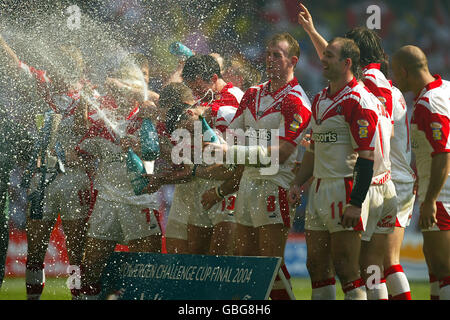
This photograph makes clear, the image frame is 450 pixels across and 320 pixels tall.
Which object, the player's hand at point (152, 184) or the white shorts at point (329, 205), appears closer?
the white shorts at point (329, 205)

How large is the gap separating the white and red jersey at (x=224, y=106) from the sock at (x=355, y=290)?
1.67m

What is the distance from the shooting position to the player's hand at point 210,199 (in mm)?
5418

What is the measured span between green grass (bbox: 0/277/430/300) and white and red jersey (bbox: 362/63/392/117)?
3.23m

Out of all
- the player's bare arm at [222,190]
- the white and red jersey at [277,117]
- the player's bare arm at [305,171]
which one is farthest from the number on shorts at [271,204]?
the player's bare arm at [222,190]

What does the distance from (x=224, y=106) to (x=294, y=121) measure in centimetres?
97

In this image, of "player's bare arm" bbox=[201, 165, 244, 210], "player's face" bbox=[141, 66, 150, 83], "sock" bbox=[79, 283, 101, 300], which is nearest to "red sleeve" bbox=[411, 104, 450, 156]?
"player's bare arm" bbox=[201, 165, 244, 210]

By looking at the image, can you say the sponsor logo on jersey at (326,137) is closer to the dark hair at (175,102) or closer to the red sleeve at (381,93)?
the red sleeve at (381,93)

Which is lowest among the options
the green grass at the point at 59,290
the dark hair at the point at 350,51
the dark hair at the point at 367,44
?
the green grass at the point at 59,290

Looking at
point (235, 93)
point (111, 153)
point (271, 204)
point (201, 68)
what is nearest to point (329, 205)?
point (271, 204)

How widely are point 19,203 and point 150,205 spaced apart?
3.21 meters

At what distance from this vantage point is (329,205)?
4645 millimetres

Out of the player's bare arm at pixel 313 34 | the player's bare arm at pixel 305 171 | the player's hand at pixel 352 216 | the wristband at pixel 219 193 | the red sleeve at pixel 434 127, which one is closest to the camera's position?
the player's hand at pixel 352 216

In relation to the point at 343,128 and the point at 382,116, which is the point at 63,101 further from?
the point at 382,116

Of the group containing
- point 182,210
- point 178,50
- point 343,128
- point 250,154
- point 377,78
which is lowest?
point 182,210
